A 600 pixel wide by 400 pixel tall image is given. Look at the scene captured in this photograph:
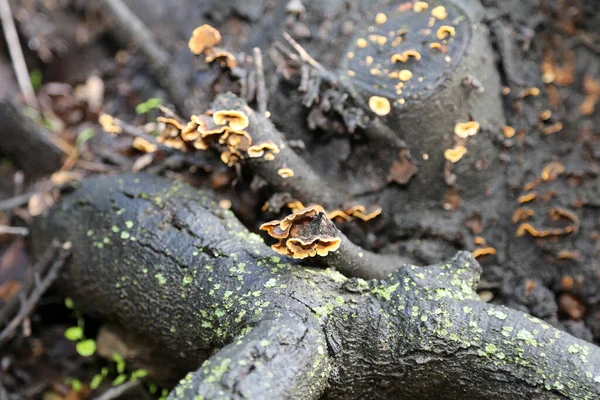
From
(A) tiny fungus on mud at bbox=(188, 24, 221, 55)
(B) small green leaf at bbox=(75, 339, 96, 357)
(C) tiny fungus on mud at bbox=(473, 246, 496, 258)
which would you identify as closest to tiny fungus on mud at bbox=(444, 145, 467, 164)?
(C) tiny fungus on mud at bbox=(473, 246, 496, 258)

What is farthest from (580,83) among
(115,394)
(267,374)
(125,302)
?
(115,394)

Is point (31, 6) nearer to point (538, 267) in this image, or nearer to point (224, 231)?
point (224, 231)

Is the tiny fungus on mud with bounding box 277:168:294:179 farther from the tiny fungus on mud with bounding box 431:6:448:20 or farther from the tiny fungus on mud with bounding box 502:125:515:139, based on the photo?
the tiny fungus on mud with bounding box 502:125:515:139

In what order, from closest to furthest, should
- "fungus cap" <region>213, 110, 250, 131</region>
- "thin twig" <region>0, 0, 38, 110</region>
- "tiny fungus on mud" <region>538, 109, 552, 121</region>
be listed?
1. "fungus cap" <region>213, 110, 250, 131</region>
2. "tiny fungus on mud" <region>538, 109, 552, 121</region>
3. "thin twig" <region>0, 0, 38, 110</region>

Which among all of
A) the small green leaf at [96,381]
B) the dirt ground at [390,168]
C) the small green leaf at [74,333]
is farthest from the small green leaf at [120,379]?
the small green leaf at [74,333]

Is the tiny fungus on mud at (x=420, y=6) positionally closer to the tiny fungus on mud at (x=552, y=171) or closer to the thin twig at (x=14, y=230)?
the tiny fungus on mud at (x=552, y=171)

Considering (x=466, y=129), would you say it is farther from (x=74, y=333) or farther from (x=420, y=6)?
(x=74, y=333)
